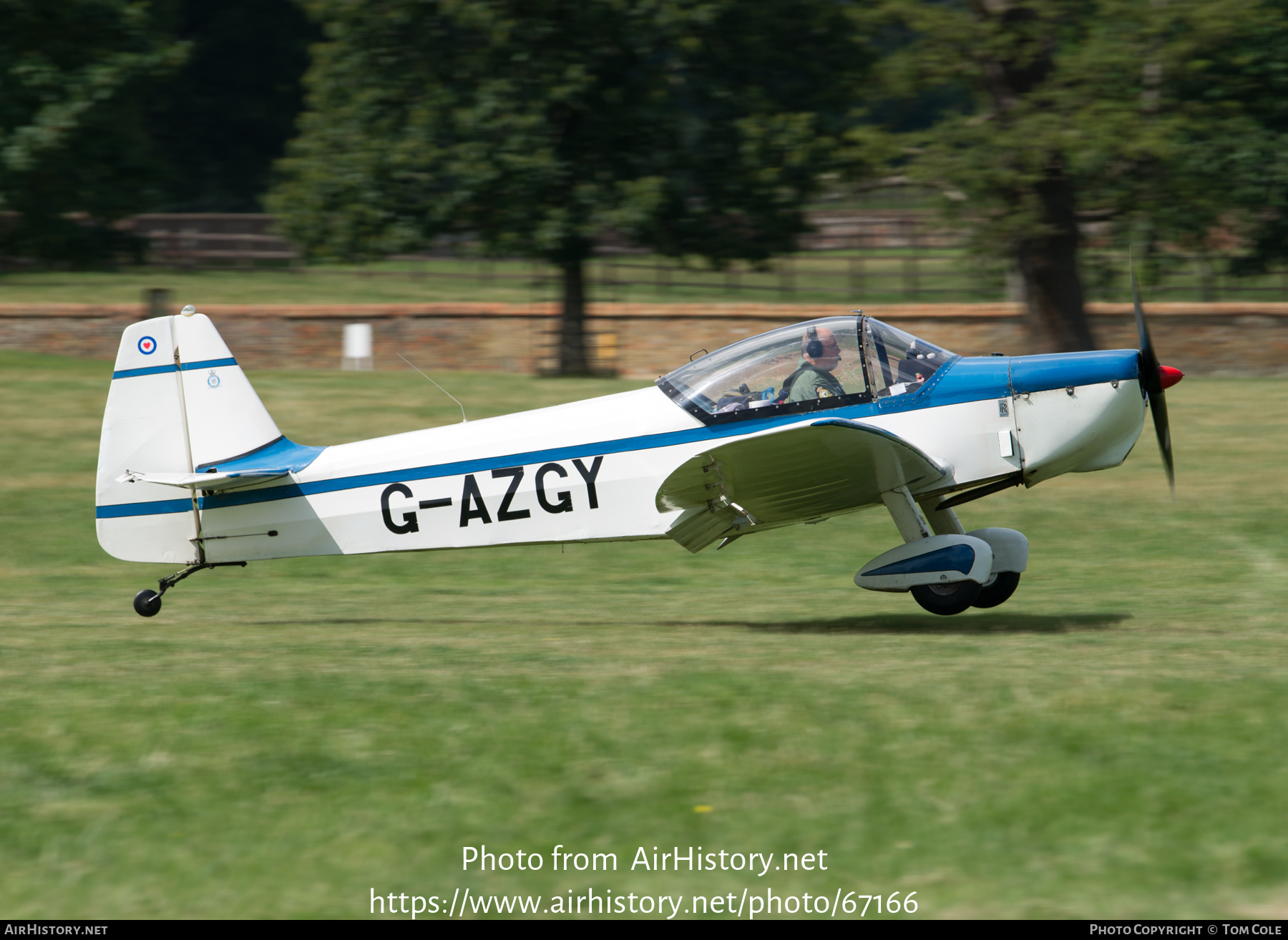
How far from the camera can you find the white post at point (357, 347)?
2498 cm

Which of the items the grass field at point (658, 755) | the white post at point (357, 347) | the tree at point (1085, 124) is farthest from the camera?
the white post at point (357, 347)

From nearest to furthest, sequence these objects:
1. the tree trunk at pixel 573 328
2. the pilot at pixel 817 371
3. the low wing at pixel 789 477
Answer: the low wing at pixel 789 477, the pilot at pixel 817 371, the tree trunk at pixel 573 328

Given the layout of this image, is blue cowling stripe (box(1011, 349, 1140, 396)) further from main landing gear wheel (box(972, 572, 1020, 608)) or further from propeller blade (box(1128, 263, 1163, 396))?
main landing gear wheel (box(972, 572, 1020, 608))

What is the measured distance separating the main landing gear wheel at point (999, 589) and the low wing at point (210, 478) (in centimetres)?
517

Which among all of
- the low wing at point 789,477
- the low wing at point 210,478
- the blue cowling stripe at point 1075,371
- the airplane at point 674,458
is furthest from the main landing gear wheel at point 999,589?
the low wing at point 210,478

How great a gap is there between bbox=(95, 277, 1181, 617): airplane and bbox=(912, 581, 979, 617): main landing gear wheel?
0.02 m

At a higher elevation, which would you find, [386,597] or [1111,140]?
[1111,140]

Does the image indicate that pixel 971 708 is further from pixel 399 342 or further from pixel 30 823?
pixel 399 342

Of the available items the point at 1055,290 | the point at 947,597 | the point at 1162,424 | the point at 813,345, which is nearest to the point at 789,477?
the point at 813,345

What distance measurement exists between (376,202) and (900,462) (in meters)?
15.9

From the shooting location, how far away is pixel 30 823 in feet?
18.8

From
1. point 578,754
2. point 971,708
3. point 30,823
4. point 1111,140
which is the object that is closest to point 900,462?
point 971,708

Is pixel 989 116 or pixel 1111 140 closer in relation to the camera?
pixel 1111 140

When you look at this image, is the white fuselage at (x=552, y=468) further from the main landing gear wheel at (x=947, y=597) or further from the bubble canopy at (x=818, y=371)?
the main landing gear wheel at (x=947, y=597)
